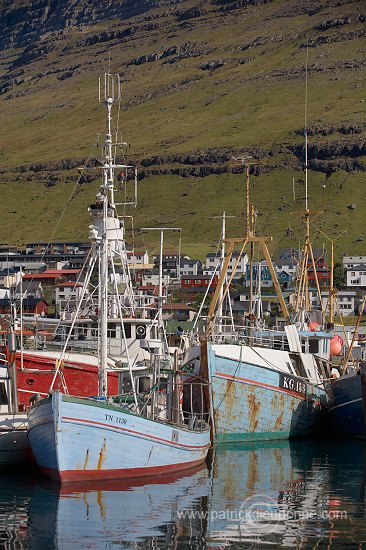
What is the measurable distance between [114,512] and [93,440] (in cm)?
398

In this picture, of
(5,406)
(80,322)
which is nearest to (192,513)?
(5,406)

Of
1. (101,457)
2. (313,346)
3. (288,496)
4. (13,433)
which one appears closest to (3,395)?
(13,433)

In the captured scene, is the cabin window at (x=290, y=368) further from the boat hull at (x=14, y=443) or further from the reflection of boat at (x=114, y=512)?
the boat hull at (x=14, y=443)

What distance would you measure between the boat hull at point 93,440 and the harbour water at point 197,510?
0.62 meters

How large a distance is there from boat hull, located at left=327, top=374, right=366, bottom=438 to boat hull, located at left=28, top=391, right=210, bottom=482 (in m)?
18.5

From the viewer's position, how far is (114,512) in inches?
1564

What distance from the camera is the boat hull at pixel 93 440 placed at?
42.6 metres

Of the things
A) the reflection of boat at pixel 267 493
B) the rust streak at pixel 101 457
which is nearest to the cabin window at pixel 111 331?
the reflection of boat at pixel 267 493

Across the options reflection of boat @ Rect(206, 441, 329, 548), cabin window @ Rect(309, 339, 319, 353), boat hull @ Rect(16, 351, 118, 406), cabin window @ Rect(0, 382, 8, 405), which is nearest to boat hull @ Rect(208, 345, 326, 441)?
reflection of boat @ Rect(206, 441, 329, 548)

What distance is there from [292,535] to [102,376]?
41.4 feet

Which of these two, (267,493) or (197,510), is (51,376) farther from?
(197,510)

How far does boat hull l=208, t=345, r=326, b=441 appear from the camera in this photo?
183 ft

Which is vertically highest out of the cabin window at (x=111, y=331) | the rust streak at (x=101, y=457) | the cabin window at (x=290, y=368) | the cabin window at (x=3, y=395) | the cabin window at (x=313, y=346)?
the cabin window at (x=111, y=331)

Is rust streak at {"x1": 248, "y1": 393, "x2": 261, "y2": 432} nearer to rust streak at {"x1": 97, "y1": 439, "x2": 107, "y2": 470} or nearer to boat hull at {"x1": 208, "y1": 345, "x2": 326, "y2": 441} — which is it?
boat hull at {"x1": 208, "y1": 345, "x2": 326, "y2": 441}
